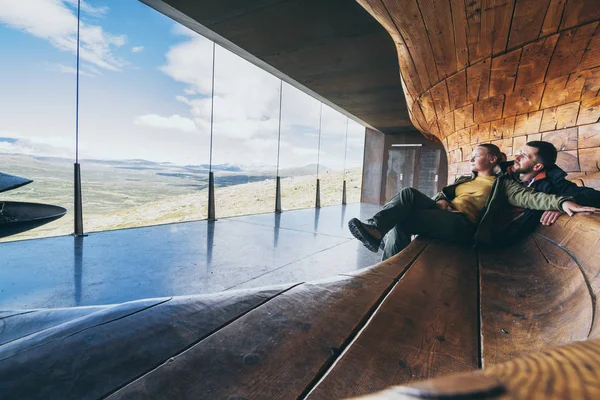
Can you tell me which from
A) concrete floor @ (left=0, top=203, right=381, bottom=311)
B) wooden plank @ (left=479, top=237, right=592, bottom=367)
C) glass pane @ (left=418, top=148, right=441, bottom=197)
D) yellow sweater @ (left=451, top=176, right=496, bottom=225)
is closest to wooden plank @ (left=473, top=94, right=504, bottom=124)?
yellow sweater @ (left=451, top=176, right=496, bottom=225)

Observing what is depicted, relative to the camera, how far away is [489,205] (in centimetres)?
171

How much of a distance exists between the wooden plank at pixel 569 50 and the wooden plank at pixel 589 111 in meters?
0.21

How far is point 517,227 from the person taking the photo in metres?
1.63

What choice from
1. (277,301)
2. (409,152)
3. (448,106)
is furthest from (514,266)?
(409,152)

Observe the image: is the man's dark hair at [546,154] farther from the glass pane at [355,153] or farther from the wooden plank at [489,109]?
the glass pane at [355,153]

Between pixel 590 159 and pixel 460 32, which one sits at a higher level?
pixel 460 32

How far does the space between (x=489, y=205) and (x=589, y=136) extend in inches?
27.9

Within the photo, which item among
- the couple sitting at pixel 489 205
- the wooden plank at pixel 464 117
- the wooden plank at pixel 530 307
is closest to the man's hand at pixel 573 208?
the couple sitting at pixel 489 205

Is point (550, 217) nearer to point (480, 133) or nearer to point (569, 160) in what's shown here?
point (569, 160)

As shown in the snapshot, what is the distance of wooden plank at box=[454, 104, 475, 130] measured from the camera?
249 centimetres

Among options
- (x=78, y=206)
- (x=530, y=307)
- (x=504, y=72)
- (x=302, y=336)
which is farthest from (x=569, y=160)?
(x=78, y=206)

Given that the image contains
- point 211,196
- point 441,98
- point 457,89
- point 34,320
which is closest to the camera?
point 34,320

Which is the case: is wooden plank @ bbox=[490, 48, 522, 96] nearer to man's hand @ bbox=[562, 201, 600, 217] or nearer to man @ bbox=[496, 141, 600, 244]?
man @ bbox=[496, 141, 600, 244]

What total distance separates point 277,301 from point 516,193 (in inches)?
61.4
